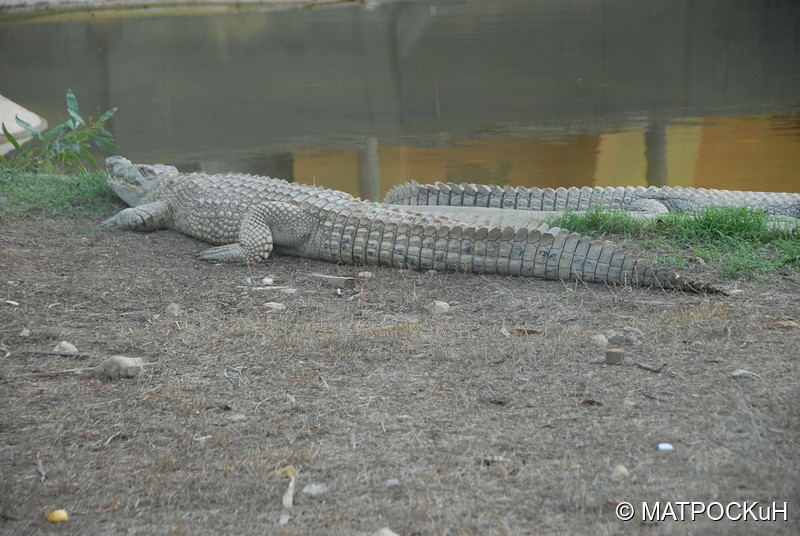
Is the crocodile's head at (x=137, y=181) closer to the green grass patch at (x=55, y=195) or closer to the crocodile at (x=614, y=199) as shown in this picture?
the green grass patch at (x=55, y=195)

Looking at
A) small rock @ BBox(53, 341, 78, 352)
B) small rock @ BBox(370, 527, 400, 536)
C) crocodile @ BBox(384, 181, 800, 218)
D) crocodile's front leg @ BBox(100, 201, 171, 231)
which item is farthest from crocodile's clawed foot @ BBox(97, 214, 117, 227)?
small rock @ BBox(370, 527, 400, 536)

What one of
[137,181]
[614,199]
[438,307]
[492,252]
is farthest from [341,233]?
[614,199]

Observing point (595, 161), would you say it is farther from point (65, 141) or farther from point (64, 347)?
point (64, 347)

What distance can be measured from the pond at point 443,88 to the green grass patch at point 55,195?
2746mm

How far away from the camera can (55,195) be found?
5664 mm

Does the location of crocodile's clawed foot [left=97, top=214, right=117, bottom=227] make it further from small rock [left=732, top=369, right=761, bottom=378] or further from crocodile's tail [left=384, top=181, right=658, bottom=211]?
small rock [left=732, top=369, right=761, bottom=378]

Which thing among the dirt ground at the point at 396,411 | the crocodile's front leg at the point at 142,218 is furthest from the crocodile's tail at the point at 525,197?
the crocodile's front leg at the point at 142,218

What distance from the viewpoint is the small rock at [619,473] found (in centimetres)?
207

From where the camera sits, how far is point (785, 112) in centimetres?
1063

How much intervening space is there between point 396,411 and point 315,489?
1.72ft

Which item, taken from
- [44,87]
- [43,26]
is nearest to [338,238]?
[44,87]

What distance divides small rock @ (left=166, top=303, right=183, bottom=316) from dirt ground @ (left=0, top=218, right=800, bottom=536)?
2cm

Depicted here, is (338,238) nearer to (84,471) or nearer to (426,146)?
(84,471)

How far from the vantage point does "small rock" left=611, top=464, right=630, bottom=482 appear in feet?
6.78
